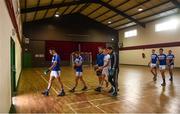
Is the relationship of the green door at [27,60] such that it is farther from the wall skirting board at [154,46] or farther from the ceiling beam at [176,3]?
the ceiling beam at [176,3]

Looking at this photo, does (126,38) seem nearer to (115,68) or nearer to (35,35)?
(35,35)

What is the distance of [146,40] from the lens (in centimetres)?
2020

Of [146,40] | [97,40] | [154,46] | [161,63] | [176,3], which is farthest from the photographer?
[97,40]

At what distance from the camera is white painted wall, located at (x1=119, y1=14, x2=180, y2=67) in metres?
16.7

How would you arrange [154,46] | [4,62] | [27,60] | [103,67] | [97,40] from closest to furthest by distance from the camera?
[4,62]
[103,67]
[154,46]
[27,60]
[97,40]

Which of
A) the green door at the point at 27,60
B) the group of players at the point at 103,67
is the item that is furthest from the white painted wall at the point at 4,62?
the green door at the point at 27,60

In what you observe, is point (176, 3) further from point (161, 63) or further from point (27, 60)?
point (27, 60)

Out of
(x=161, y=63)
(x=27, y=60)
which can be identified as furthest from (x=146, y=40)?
(x=27, y=60)

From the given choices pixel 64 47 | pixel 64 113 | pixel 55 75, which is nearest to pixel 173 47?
pixel 64 47

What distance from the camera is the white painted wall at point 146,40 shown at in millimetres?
16672

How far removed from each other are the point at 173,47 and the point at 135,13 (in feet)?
16.8

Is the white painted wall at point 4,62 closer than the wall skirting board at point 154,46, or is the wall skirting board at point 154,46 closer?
the white painted wall at point 4,62

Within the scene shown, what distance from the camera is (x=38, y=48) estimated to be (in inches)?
814

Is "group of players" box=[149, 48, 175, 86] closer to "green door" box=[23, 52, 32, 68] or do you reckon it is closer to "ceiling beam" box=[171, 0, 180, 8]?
"ceiling beam" box=[171, 0, 180, 8]
